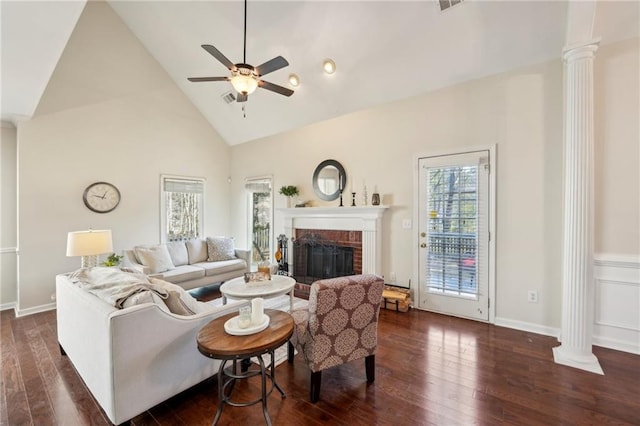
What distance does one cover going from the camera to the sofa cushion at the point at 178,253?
4.73 metres

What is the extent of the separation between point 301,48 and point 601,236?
13.6ft

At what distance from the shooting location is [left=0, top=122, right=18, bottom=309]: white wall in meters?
4.11

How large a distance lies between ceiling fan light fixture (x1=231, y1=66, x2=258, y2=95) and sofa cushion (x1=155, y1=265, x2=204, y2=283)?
2898 millimetres

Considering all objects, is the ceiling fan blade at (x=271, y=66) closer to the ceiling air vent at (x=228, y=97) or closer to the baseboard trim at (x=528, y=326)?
the ceiling air vent at (x=228, y=97)

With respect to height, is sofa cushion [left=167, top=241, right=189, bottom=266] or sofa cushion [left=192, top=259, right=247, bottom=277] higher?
sofa cushion [left=167, top=241, right=189, bottom=266]

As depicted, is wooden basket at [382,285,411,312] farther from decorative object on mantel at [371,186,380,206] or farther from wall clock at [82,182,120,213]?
wall clock at [82,182,120,213]

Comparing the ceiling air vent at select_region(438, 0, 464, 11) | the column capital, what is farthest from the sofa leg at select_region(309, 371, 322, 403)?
the ceiling air vent at select_region(438, 0, 464, 11)

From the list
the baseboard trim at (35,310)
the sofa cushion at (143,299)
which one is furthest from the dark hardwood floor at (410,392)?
the baseboard trim at (35,310)

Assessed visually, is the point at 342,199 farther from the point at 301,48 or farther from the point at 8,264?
the point at 8,264

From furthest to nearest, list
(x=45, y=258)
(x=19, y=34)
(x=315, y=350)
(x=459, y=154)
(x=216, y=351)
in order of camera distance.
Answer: (x=45, y=258) → (x=459, y=154) → (x=19, y=34) → (x=315, y=350) → (x=216, y=351)

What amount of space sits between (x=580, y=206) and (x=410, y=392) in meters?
2.24

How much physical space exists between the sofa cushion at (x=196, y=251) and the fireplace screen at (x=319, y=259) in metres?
1.67

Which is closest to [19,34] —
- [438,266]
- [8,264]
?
[8,264]

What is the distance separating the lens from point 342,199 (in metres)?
4.70
